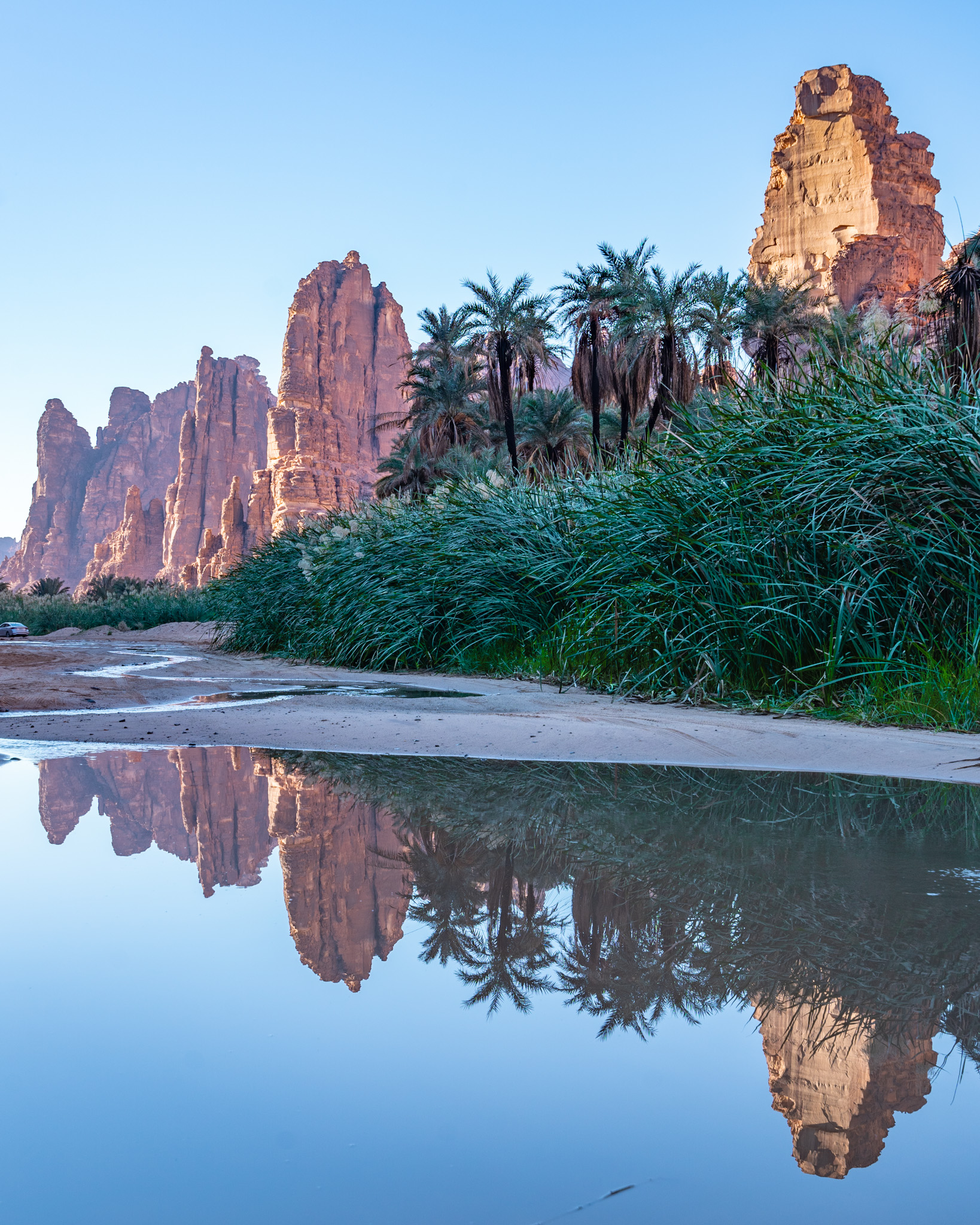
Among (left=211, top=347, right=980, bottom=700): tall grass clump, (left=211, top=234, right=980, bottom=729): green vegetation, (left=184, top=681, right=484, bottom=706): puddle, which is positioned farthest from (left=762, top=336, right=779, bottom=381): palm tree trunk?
(left=184, top=681, right=484, bottom=706): puddle

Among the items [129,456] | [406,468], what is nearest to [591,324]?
[406,468]

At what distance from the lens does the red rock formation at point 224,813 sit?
2.42 meters

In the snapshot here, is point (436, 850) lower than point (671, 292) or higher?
lower

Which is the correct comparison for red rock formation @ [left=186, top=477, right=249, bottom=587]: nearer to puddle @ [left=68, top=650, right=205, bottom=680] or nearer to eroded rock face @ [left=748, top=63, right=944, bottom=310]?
eroded rock face @ [left=748, top=63, right=944, bottom=310]

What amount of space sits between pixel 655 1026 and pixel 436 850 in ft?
3.87

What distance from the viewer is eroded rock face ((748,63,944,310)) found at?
74938mm

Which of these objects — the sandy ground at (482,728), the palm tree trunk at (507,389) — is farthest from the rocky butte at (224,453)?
the sandy ground at (482,728)

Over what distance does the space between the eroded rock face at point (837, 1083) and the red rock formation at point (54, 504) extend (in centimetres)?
13454

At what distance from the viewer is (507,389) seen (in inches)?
1019

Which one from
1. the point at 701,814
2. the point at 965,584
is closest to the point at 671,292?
the point at 965,584

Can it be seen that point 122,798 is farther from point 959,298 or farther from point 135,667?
point 959,298

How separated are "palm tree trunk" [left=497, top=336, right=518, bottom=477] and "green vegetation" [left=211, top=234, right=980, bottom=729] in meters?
12.8

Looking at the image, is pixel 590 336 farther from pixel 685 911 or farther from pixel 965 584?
pixel 685 911

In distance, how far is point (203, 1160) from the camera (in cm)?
110
